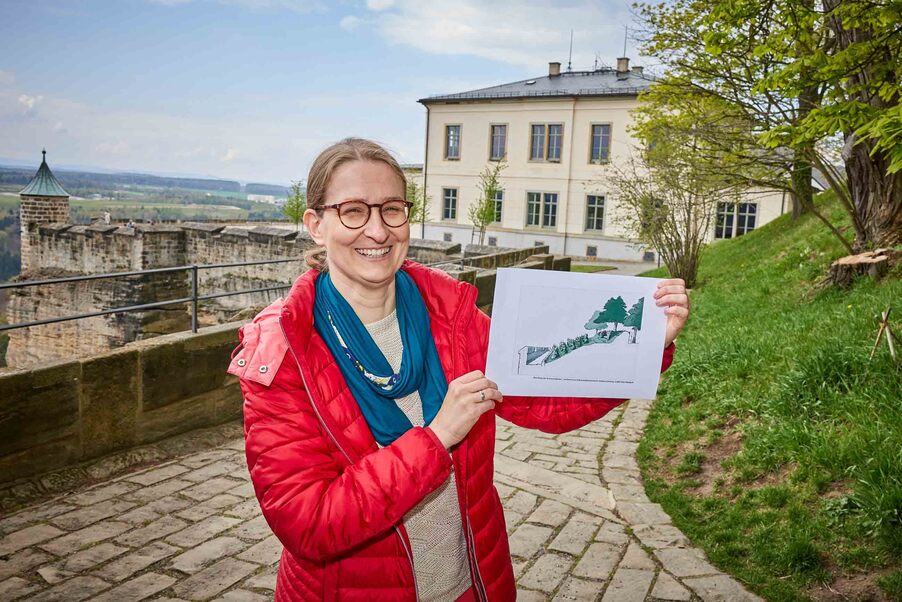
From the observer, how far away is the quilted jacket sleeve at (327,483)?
5.74 feet

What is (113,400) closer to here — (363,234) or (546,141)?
(363,234)

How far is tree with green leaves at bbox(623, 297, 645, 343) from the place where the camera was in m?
2.30

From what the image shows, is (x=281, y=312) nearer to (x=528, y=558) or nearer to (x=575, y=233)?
(x=528, y=558)

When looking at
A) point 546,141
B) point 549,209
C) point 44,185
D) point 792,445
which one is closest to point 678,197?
point 792,445

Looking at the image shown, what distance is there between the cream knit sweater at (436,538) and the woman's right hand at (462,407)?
286 mm

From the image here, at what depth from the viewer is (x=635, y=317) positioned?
90.5 inches

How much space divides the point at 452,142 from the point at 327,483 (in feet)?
145

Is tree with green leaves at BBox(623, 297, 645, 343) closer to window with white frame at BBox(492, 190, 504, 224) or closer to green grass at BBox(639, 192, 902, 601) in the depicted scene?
green grass at BBox(639, 192, 902, 601)

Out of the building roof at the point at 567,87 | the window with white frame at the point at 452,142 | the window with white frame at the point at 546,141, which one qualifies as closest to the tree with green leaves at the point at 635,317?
the building roof at the point at 567,87

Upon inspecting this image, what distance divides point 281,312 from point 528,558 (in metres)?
3.23

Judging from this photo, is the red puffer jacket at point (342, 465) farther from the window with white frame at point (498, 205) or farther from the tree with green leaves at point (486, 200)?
the window with white frame at point (498, 205)

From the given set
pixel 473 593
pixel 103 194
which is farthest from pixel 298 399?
pixel 103 194

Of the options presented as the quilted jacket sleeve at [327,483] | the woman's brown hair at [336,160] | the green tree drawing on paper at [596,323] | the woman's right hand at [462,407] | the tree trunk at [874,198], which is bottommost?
the quilted jacket sleeve at [327,483]

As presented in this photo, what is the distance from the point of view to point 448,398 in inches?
72.2
